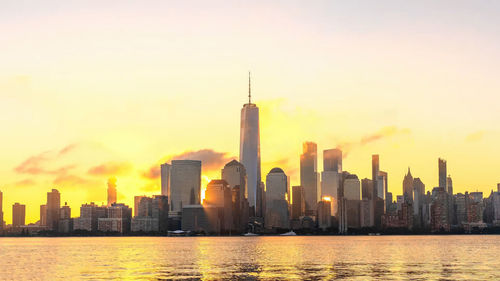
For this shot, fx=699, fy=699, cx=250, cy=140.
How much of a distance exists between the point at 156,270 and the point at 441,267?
216 feet

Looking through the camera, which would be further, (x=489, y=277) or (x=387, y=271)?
(x=387, y=271)

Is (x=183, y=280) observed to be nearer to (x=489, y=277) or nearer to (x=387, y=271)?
(x=387, y=271)

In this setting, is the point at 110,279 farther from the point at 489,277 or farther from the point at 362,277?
the point at 489,277

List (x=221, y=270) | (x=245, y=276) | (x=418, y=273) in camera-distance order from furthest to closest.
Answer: (x=221, y=270)
(x=418, y=273)
(x=245, y=276)

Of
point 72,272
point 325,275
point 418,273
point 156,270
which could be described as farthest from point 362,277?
point 72,272

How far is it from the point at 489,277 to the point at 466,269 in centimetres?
2371

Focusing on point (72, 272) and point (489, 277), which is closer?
point (489, 277)

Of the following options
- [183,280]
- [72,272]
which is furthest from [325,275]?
[72,272]

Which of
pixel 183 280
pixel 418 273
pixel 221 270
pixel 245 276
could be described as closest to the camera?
pixel 183 280

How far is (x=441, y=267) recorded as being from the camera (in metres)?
163

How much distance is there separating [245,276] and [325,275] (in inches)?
636

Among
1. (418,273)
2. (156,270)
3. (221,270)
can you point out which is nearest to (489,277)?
(418,273)

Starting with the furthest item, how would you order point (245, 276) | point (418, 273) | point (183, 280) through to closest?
1. point (418, 273)
2. point (245, 276)
3. point (183, 280)

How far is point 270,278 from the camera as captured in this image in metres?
130
